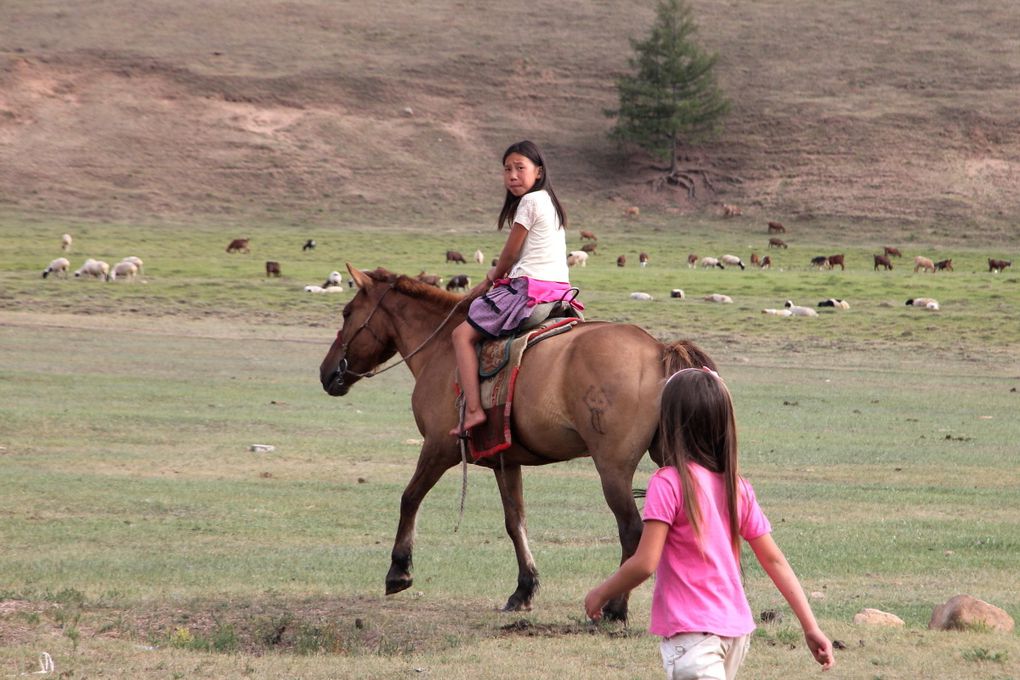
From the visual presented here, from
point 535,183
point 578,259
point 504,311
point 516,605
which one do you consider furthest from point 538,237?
point 578,259

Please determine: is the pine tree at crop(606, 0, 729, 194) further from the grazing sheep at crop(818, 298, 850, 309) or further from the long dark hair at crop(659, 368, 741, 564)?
the long dark hair at crop(659, 368, 741, 564)

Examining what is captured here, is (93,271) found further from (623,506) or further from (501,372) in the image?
(623,506)

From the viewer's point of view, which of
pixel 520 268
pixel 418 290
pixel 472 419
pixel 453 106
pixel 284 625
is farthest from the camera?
pixel 453 106

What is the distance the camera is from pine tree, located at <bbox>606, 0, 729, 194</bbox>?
78.3 metres

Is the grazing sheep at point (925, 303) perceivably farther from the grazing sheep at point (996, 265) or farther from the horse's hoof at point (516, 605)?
the horse's hoof at point (516, 605)

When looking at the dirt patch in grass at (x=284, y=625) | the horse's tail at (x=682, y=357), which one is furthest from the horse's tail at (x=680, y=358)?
the dirt patch in grass at (x=284, y=625)

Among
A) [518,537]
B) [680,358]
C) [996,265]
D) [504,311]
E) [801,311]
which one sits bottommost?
[518,537]

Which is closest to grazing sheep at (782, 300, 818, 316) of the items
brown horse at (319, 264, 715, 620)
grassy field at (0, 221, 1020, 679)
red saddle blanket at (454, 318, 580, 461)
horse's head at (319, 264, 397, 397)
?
grassy field at (0, 221, 1020, 679)

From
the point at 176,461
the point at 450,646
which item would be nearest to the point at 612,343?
the point at 450,646

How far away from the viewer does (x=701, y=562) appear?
4.83 metres

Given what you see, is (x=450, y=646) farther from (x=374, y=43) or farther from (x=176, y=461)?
(x=374, y=43)

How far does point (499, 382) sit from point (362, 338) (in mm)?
1902

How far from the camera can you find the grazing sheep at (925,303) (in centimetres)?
3475

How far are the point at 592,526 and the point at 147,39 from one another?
8359cm
